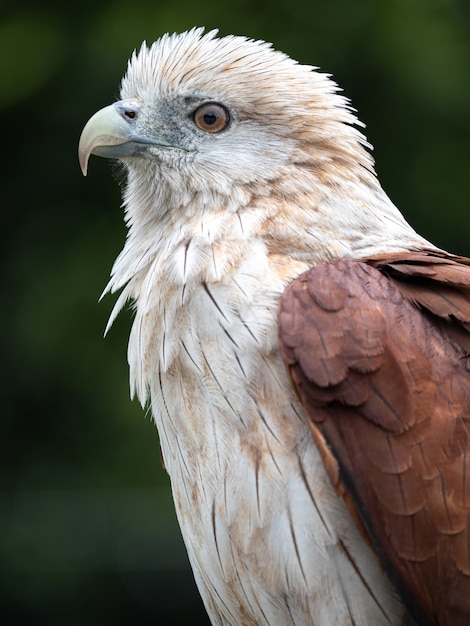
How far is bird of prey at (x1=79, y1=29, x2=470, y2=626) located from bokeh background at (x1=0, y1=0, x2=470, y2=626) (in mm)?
2893

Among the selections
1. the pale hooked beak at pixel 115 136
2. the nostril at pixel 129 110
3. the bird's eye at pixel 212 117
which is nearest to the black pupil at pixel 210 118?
the bird's eye at pixel 212 117

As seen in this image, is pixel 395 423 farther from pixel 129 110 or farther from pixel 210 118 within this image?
pixel 129 110

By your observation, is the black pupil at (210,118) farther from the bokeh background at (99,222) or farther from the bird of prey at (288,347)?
the bokeh background at (99,222)

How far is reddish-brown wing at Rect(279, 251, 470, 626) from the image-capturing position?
3.11 meters

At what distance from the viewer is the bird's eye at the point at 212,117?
160 inches

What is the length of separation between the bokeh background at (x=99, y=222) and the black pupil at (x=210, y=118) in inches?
115

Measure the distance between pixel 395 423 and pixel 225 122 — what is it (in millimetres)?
1501

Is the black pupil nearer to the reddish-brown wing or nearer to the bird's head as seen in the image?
the bird's head

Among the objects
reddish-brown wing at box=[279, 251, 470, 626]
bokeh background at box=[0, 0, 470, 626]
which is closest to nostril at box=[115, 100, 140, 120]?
reddish-brown wing at box=[279, 251, 470, 626]

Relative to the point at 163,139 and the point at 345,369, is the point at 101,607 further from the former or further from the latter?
the point at 345,369

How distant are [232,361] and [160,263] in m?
0.61

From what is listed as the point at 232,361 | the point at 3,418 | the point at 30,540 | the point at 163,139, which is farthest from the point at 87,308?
the point at 232,361

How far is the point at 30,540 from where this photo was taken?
727 cm

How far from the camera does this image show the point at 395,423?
3.15 m
